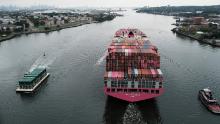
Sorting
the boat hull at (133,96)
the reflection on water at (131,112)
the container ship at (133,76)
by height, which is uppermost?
the container ship at (133,76)

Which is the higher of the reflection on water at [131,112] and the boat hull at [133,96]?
the boat hull at [133,96]

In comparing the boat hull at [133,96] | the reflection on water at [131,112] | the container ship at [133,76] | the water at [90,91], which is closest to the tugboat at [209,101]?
the water at [90,91]

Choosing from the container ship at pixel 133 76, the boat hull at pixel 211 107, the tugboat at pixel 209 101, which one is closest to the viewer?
the boat hull at pixel 211 107

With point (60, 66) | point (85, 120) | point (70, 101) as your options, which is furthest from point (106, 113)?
A: point (60, 66)

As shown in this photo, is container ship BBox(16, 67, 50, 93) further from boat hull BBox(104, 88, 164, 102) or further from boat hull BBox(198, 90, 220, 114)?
boat hull BBox(198, 90, 220, 114)

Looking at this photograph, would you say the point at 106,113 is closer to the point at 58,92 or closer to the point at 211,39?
the point at 58,92

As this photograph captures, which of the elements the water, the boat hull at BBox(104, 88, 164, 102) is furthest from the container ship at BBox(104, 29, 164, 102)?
the water

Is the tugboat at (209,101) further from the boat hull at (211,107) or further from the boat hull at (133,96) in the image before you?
the boat hull at (133,96)

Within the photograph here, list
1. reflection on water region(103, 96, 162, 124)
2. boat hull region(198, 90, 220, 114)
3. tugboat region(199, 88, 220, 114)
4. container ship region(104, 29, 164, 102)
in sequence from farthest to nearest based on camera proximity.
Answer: tugboat region(199, 88, 220, 114) < container ship region(104, 29, 164, 102) < boat hull region(198, 90, 220, 114) < reflection on water region(103, 96, 162, 124)
